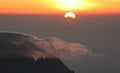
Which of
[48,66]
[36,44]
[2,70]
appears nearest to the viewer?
[2,70]

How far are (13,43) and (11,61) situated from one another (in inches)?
197

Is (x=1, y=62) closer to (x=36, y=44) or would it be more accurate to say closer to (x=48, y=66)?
(x=36, y=44)

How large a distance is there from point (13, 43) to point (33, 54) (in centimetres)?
518

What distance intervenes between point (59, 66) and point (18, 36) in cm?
2654

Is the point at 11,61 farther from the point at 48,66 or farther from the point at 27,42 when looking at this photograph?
the point at 48,66

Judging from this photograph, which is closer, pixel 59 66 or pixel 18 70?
pixel 18 70

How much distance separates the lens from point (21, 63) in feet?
488

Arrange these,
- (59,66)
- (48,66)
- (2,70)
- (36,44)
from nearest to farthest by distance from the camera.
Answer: (2,70), (36,44), (48,66), (59,66)

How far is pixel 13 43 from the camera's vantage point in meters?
147

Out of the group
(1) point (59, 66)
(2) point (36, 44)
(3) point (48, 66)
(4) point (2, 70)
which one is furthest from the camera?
(1) point (59, 66)

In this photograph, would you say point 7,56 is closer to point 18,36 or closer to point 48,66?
point 18,36

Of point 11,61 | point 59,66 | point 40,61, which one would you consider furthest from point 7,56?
point 59,66

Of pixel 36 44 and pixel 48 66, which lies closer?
pixel 36 44

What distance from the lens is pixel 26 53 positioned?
14888 centimetres
